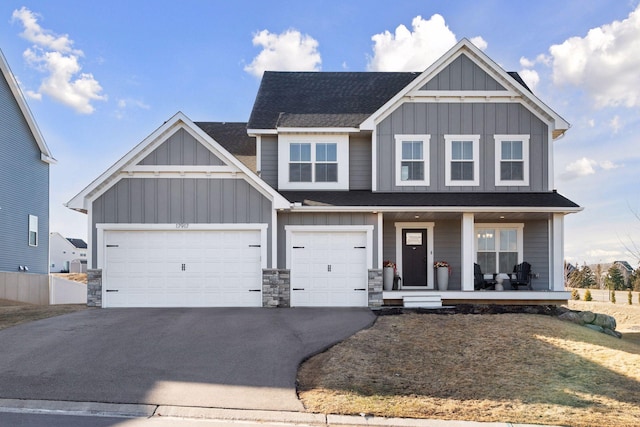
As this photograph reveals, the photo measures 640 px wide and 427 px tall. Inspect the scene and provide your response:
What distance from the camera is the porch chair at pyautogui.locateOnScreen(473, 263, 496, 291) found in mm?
16156

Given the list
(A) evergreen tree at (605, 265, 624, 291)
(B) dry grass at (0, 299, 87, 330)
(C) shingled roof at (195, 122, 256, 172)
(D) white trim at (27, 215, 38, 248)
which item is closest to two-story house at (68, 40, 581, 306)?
(B) dry grass at (0, 299, 87, 330)

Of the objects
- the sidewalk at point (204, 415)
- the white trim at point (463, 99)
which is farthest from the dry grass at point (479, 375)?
the white trim at point (463, 99)

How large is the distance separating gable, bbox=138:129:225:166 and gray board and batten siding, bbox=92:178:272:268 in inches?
19.8

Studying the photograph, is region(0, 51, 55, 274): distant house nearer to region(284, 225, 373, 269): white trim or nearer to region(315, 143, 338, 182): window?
region(284, 225, 373, 269): white trim

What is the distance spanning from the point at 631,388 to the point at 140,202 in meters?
12.7

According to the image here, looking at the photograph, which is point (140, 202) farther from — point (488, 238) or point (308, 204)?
point (488, 238)

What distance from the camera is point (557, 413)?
7066 mm

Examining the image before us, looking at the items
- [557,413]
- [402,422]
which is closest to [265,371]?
[402,422]

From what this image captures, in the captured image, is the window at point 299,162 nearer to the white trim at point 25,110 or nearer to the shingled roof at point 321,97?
the shingled roof at point 321,97

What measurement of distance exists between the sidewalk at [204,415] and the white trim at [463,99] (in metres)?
11.0

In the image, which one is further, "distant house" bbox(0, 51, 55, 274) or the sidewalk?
"distant house" bbox(0, 51, 55, 274)

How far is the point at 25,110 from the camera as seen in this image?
22562 mm

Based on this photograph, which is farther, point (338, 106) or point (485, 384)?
point (338, 106)

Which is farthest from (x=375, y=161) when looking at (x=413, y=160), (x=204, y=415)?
(x=204, y=415)
